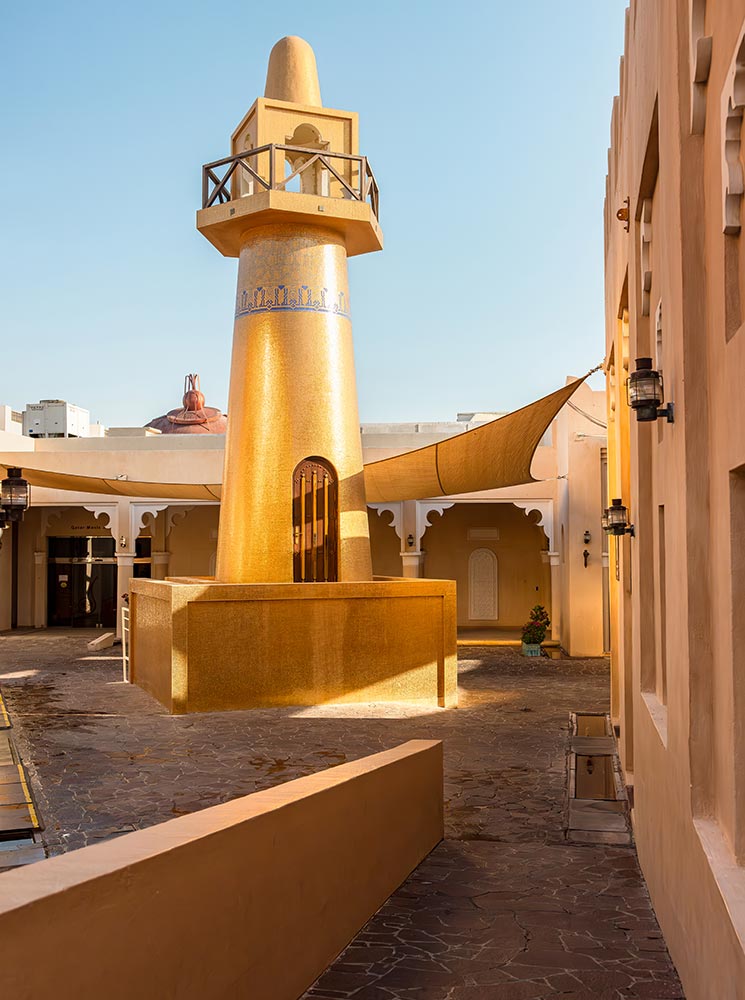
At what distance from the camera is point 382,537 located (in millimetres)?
20484

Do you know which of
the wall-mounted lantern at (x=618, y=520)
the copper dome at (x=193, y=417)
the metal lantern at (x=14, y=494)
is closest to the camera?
the wall-mounted lantern at (x=618, y=520)

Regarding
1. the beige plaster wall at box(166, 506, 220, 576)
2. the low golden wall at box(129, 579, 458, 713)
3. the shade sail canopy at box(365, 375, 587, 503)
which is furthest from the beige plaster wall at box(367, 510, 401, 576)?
the low golden wall at box(129, 579, 458, 713)

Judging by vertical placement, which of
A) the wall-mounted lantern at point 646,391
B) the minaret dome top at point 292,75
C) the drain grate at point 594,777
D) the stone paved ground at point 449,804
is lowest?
the drain grate at point 594,777

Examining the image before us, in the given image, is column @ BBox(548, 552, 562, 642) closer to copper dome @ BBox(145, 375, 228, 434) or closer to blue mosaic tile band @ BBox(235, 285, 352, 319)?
blue mosaic tile band @ BBox(235, 285, 352, 319)

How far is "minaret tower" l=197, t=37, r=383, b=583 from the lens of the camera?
11.0 meters

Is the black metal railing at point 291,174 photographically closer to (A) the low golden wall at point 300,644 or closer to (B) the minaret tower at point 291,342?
(B) the minaret tower at point 291,342

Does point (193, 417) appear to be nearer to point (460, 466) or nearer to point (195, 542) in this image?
point (195, 542)

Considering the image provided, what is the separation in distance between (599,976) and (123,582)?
14.3 m

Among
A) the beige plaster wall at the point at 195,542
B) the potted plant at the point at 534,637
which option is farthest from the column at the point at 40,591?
the potted plant at the point at 534,637

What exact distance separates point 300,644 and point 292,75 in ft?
20.5

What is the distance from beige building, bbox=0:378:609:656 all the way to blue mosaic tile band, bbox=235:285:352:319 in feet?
19.3

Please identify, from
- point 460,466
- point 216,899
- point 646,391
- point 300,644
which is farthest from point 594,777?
point 216,899

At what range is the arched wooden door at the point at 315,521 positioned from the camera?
11.2 m

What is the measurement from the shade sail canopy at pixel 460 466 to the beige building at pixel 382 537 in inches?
117
